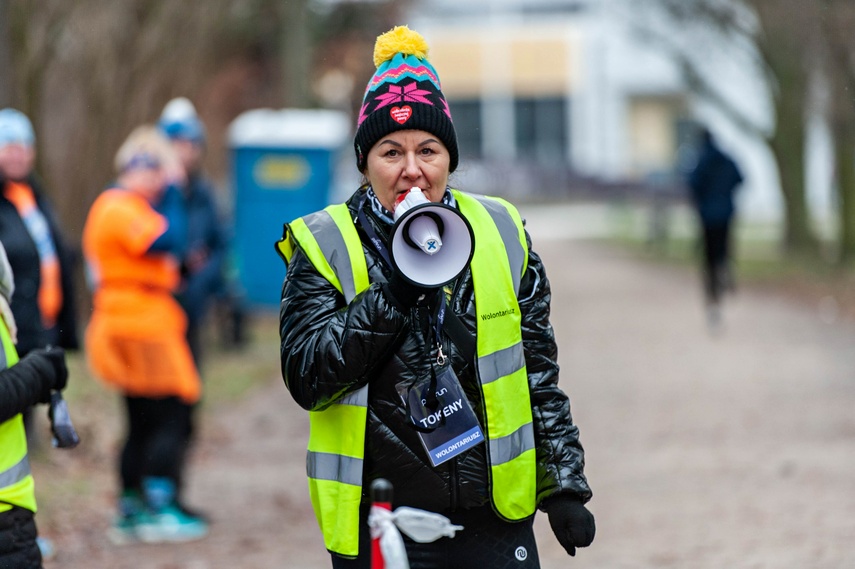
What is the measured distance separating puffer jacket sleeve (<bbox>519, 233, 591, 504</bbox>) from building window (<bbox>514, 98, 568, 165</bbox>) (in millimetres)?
60656

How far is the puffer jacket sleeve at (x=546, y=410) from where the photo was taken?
376 cm

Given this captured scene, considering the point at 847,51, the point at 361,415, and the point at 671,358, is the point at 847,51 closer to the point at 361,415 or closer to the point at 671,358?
the point at 671,358

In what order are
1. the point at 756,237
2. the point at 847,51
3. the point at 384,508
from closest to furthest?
the point at 384,508 < the point at 847,51 < the point at 756,237

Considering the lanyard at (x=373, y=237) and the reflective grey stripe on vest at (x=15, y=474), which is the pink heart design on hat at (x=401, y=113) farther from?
the reflective grey stripe on vest at (x=15, y=474)

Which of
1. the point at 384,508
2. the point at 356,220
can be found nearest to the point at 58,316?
the point at 356,220

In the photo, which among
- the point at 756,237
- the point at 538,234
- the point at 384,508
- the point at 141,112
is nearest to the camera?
the point at 384,508

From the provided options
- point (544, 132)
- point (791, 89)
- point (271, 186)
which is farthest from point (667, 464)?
point (544, 132)

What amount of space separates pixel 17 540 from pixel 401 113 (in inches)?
66.1

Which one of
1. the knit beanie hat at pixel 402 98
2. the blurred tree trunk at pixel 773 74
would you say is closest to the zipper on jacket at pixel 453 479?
the knit beanie hat at pixel 402 98

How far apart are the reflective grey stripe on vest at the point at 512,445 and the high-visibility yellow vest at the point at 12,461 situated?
146cm

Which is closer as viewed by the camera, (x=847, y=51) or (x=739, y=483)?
(x=739, y=483)

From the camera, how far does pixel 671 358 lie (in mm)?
14719

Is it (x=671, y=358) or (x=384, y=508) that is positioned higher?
(x=384, y=508)

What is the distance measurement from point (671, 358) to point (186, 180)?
7.50m
